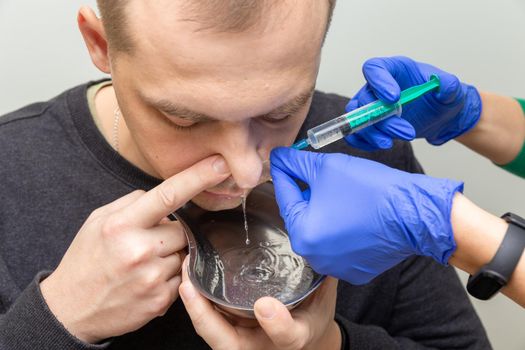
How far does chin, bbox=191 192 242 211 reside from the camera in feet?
4.11

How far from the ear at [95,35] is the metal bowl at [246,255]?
0.34 m

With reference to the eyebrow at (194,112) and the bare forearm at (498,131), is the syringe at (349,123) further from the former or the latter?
the bare forearm at (498,131)

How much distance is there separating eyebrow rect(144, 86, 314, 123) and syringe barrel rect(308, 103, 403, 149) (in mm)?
107

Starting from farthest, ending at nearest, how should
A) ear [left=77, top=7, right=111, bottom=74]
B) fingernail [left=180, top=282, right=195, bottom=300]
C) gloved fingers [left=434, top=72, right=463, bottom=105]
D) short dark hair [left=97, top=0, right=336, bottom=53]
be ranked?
gloved fingers [left=434, top=72, right=463, bottom=105] < ear [left=77, top=7, right=111, bottom=74] < fingernail [left=180, top=282, right=195, bottom=300] < short dark hair [left=97, top=0, right=336, bottom=53]

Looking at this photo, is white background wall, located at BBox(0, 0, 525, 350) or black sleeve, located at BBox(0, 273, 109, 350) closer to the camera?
black sleeve, located at BBox(0, 273, 109, 350)

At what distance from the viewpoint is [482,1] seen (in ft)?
5.94

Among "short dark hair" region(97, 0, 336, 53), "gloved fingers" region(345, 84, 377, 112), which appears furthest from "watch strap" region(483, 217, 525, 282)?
"short dark hair" region(97, 0, 336, 53)

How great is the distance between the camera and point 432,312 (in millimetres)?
1523

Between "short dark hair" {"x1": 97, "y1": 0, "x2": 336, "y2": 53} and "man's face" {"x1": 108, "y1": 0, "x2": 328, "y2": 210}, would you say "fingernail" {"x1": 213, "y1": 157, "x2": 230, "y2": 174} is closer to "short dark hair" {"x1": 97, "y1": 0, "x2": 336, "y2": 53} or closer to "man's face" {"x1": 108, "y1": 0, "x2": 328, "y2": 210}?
"man's face" {"x1": 108, "y1": 0, "x2": 328, "y2": 210}

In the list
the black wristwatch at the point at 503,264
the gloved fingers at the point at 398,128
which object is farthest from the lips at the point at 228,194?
the black wristwatch at the point at 503,264

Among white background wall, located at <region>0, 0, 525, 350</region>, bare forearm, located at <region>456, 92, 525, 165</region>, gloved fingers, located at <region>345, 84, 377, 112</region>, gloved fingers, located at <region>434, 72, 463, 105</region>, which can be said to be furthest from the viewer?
white background wall, located at <region>0, 0, 525, 350</region>

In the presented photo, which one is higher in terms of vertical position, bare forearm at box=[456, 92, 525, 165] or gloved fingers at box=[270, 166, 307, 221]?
gloved fingers at box=[270, 166, 307, 221]

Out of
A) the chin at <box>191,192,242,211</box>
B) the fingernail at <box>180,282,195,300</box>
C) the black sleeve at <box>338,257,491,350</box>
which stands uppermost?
the chin at <box>191,192,242,211</box>

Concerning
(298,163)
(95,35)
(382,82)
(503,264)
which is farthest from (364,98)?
(95,35)
